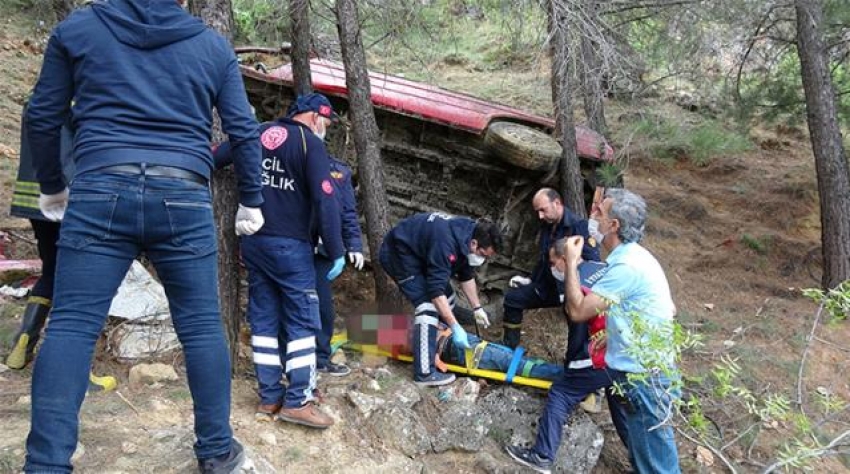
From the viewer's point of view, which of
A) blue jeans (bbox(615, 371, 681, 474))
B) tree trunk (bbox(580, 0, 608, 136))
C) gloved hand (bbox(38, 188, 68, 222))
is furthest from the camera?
tree trunk (bbox(580, 0, 608, 136))

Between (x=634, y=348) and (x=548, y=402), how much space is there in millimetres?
1906

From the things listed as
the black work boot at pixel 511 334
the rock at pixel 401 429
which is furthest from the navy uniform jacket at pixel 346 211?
the black work boot at pixel 511 334

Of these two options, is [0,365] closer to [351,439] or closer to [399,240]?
[351,439]

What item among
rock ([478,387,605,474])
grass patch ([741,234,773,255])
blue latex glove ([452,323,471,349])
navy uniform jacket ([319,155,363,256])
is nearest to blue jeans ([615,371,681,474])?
rock ([478,387,605,474])

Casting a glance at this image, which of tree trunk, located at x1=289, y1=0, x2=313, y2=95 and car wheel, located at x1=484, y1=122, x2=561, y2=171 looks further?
tree trunk, located at x1=289, y1=0, x2=313, y2=95

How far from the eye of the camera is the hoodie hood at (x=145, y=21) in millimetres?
2176

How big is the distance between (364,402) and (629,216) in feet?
6.00

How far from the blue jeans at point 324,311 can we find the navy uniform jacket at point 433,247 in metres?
0.65

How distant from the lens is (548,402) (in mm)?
4078

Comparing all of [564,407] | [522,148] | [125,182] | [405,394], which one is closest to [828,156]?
[522,148]

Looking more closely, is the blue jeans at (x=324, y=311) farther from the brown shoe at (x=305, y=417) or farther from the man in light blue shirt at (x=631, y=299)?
the man in light blue shirt at (x=631, y=299)

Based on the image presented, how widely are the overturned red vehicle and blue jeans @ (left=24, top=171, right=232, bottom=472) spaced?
383 centimetres

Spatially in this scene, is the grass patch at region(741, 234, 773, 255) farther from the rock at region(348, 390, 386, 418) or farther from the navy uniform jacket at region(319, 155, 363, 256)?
the rock at region(348, 390, 386, 418)

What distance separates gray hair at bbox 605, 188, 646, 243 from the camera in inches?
134
